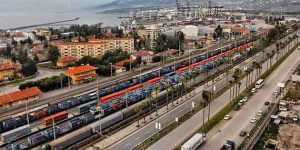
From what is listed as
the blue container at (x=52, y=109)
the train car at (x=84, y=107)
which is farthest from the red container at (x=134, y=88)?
the blue container at (x=52, y=109)

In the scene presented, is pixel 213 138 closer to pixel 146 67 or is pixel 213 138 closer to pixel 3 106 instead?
pixel 3 106

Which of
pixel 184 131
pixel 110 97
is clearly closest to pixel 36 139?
pixel 110 97

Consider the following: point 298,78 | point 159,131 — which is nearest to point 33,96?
point 159,131

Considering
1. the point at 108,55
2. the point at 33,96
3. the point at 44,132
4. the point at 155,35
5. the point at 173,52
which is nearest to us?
the point at 44,132

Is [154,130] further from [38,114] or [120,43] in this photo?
[120,43]

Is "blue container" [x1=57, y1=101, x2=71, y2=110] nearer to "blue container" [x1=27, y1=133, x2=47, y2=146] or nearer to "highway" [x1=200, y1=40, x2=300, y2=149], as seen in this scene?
"blue container" [x1=27, y1=133, x2=47, y2=146]

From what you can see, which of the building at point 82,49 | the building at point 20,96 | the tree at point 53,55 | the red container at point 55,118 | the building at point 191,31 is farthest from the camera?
the building at point 191,31

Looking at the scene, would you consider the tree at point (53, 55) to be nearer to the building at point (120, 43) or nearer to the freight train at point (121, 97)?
the building at point (120, 43)
